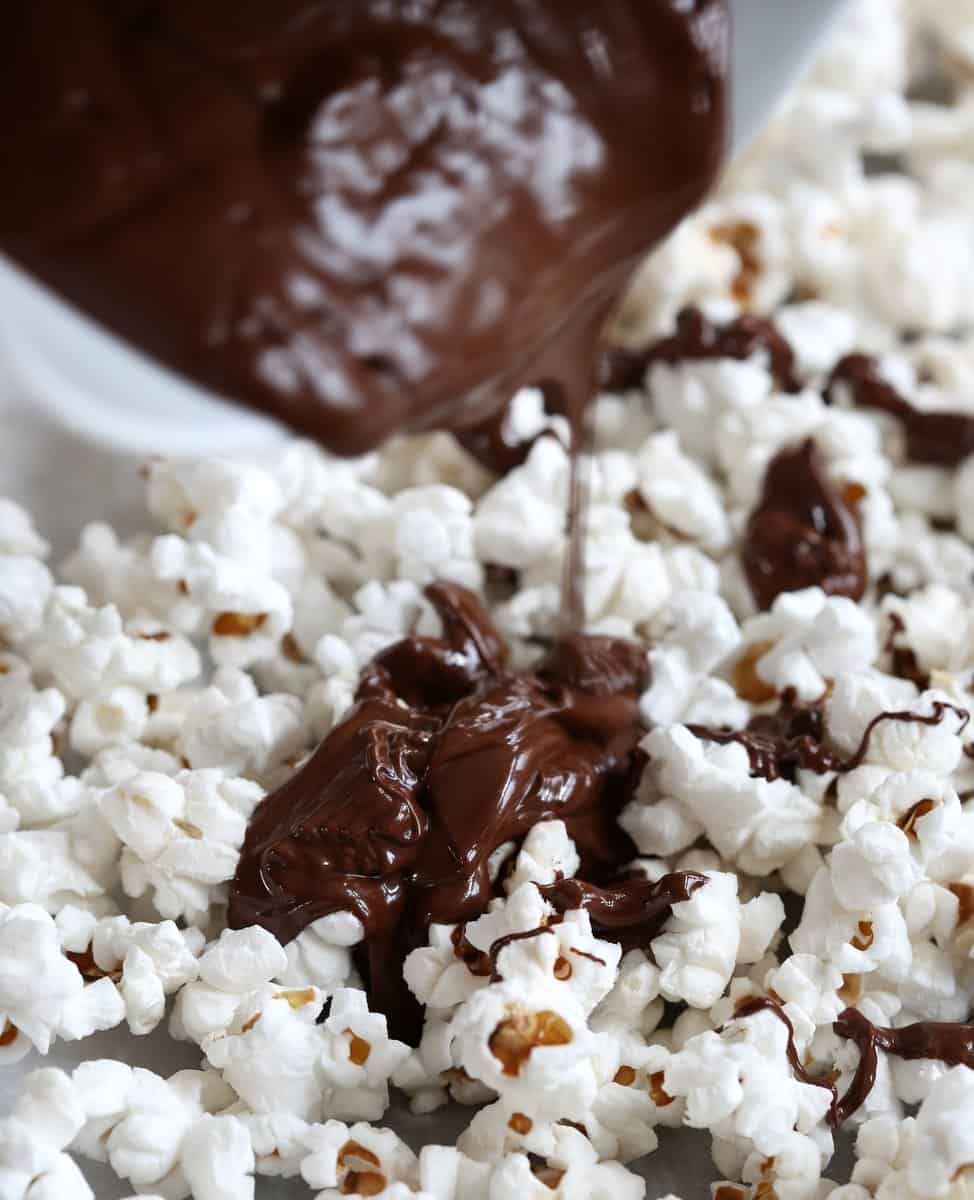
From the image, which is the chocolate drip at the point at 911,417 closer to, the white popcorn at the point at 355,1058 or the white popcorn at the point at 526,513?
the white popcorn at the point at 526,513

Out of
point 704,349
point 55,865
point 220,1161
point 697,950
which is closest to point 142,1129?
point 220,1161

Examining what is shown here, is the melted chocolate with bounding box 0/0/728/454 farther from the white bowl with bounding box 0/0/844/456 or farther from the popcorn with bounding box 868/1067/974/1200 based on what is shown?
the popcorn with bounding box 868/1067/974/1200

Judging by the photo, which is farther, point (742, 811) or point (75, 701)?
point (75, 701)

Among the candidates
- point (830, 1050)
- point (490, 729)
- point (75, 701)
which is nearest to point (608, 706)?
point (490, 729)

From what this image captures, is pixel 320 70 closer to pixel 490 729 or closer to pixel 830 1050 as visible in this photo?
pixel 490 729

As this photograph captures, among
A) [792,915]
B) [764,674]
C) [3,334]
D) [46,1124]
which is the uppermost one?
[3,334]

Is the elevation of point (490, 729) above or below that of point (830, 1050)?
above

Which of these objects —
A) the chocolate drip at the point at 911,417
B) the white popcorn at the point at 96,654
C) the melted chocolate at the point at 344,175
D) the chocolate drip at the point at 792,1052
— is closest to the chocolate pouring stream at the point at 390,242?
the melted chocolate at the point at 344,175
